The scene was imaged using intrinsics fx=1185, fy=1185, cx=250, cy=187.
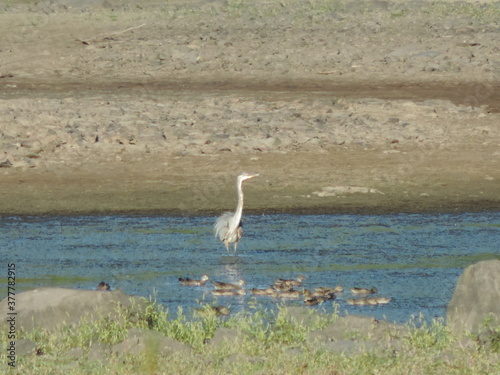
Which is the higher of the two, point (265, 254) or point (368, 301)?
point (368, 301)

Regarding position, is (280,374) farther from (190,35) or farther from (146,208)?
(190,35)

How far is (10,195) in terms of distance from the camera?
16266 mm

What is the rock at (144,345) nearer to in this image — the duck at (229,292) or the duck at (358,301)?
the duck at (229,292)

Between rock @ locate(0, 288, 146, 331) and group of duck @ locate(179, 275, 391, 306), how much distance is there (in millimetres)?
1794

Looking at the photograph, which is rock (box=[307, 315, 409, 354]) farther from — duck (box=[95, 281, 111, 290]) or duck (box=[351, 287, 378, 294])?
duck (box=[95, 281, 111, 290])

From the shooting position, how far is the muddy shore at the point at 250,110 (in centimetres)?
1666

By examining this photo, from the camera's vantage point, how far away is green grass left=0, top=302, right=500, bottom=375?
8.38 meters

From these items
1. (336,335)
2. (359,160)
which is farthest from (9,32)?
(336,335)

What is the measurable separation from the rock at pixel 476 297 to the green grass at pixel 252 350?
258 mm

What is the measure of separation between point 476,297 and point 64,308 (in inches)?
135

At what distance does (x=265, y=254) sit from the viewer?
1348cm

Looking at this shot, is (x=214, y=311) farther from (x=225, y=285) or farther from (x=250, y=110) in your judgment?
(x=250, y=110)

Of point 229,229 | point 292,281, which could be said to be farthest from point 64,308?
point 229,229

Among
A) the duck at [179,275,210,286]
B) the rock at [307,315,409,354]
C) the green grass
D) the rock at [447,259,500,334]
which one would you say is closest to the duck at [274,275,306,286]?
the duck at [179,275,210,286]
